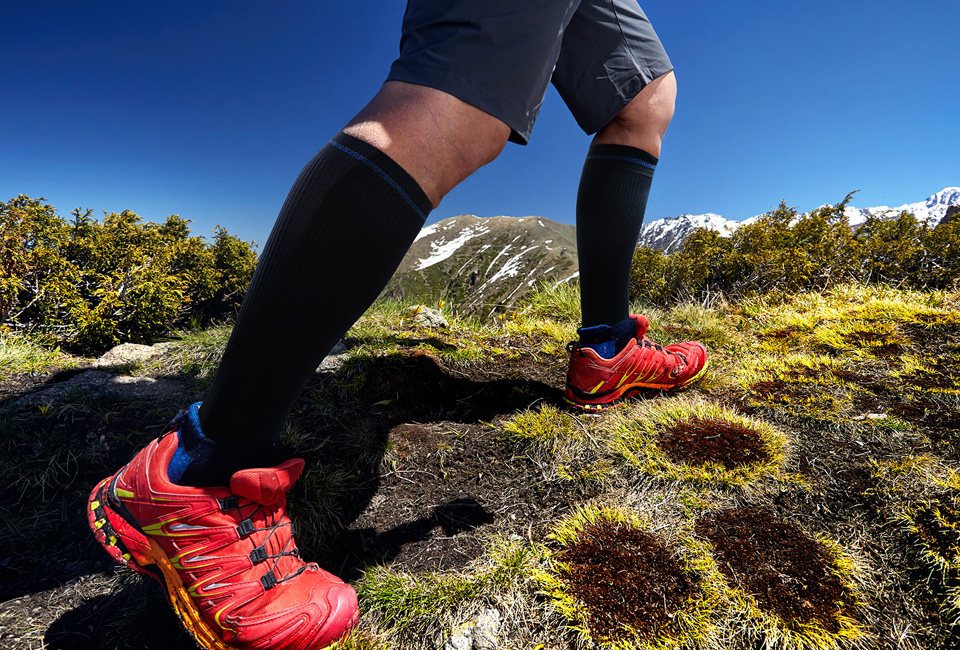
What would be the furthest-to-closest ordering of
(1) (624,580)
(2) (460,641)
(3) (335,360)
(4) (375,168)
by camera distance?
1. (3) (335,360)
2. (1) (624,580)
3. (2) (460,641)
4. (4) (375,168)

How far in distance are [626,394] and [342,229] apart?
74.1 inches

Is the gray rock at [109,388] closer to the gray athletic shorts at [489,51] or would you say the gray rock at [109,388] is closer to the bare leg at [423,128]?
the bare leg at [423,128]

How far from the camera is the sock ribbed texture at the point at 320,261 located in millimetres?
1064

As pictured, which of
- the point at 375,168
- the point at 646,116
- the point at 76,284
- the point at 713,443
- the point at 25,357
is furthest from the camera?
the point at 76,284

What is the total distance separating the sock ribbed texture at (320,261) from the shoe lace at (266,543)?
36cm

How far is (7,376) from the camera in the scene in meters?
2.49

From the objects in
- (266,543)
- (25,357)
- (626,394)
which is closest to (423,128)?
(266,543)

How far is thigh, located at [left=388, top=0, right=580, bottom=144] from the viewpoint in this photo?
109cm

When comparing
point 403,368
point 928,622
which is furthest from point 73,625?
point 928,622

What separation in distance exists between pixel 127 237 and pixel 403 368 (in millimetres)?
6326

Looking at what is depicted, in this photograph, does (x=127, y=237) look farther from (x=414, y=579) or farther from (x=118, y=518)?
(x=414, y=579)

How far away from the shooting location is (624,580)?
51.0 inches

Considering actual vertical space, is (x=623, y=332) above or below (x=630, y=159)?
below

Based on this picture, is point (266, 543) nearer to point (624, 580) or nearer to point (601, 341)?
point (624, 580)
